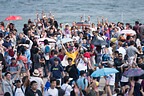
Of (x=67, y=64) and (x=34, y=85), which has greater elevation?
(x=34, y=85)

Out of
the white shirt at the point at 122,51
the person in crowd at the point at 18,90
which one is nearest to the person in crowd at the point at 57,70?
the person in crowd at the point at 18,90

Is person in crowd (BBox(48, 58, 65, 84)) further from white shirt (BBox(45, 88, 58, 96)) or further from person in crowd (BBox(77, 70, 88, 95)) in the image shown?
white shirt (BBox(45, 88, 58, 96))

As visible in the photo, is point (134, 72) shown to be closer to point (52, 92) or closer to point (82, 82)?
point (82, 82)

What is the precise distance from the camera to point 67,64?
69.7 ft

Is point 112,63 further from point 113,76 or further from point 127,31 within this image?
point 127,31

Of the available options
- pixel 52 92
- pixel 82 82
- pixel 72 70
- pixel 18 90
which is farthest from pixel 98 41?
pixel 18 90

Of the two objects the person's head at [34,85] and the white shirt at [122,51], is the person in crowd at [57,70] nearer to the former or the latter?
the white shirt at [122,51]

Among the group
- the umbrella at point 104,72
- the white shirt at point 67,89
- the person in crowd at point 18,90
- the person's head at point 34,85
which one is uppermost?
the person's head at point 34,85

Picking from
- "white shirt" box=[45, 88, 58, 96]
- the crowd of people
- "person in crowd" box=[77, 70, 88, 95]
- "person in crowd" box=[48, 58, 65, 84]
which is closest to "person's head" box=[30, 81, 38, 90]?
the crowd of people

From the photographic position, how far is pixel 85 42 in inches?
963

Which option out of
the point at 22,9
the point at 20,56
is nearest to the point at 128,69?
the point at 20,56

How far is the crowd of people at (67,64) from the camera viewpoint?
17.1 metres

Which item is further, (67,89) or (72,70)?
(72,70)

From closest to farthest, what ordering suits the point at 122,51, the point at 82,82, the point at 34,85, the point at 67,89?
the point at 34,85
the point at 67,89
the point at 82,82
the point at 122,51
